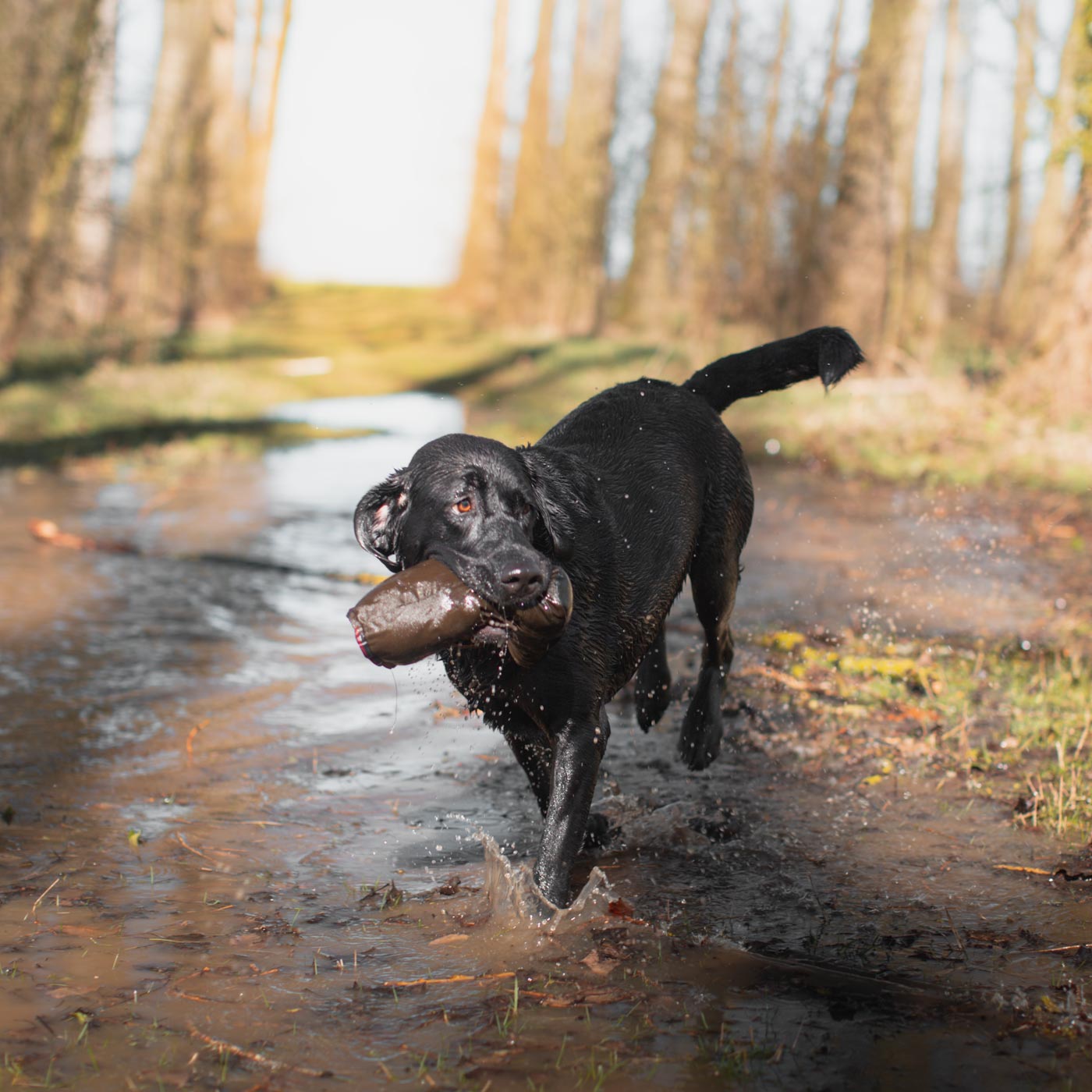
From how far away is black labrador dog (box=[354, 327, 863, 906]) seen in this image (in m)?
3.39

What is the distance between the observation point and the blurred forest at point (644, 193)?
1427cm

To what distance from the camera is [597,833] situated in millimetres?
4121

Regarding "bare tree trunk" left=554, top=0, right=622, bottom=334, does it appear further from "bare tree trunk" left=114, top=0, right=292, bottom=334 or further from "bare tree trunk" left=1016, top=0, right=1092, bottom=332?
"bare tree trunk" left=1016, top=0, right=1092, bottom=332

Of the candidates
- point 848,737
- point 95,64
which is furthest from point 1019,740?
point 95,64

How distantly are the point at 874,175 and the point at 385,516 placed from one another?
13.5m

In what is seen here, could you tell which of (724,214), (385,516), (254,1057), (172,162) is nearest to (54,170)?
(172,162)

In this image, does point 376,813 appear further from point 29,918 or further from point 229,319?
point 229,319

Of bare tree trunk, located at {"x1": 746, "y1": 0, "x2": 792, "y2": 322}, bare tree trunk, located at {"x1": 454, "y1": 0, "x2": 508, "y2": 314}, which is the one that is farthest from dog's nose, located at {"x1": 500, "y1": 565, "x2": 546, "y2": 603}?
bare tree trunk, located at {"x1": 454, "y1": 0, "x2": 508, "y2": 314}

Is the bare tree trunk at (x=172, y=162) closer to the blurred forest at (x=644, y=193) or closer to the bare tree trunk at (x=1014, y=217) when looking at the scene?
the blurred forest at (x=644, y=193)

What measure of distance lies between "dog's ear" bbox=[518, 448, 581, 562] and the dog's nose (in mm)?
371

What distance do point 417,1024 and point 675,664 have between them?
3.55m

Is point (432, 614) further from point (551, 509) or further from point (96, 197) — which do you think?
point (96, 197)

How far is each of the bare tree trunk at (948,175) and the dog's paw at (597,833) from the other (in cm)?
2567

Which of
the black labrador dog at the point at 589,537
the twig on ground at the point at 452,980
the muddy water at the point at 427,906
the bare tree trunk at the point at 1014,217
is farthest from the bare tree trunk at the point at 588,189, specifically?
the twig on ground at the point at 452,980
